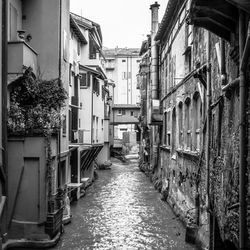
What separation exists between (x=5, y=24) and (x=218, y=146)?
25.4ft

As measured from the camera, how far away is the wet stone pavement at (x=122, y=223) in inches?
538

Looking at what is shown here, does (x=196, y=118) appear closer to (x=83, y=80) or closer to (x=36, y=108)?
(x=36, y=108)

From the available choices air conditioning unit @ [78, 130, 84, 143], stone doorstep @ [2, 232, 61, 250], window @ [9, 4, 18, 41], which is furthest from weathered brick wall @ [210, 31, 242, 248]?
air conditioning unit @ [78, 130, 84, 143]

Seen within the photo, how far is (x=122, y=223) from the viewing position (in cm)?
1684

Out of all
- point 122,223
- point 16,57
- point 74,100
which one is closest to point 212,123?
point 16,57

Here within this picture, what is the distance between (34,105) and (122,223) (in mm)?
6428

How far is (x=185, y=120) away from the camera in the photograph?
16.2 meters

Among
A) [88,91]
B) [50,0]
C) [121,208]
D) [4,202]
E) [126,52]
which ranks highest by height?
[126,52]

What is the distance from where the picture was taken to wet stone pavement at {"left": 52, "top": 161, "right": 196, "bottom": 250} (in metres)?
13.7

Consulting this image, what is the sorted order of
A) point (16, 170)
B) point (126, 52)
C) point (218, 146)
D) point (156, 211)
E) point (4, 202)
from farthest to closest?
1. point (126, 52)
2. point (156, 211)
3. point (16, 170)
4. point (4, 202)
5. point (218, 146)

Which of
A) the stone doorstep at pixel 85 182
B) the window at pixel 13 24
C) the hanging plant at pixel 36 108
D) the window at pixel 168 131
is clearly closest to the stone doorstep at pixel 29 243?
the hanging plant at pixel 36 108

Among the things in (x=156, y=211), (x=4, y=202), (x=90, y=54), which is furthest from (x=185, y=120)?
(x=90, y=54)

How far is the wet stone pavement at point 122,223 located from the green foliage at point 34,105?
4.16 m

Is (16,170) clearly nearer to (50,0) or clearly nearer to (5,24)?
(5,24)
